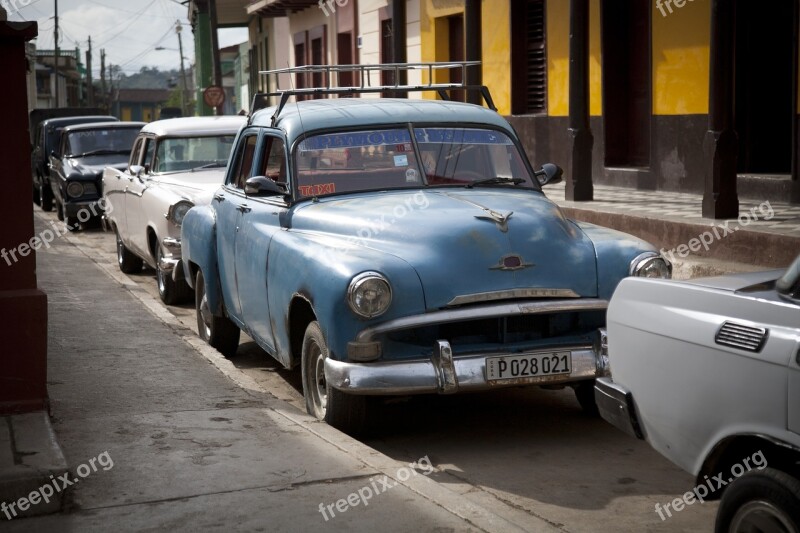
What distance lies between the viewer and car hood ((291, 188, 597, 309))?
6012mm

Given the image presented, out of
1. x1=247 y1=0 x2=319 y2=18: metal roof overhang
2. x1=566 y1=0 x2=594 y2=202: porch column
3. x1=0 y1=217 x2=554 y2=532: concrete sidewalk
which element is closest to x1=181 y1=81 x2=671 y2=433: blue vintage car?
x1=0 y1=217 x2=554 y2=532: concrete sidewalk

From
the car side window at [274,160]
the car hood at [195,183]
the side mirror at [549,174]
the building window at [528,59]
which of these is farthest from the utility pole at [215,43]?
the side mirror at [549,174]

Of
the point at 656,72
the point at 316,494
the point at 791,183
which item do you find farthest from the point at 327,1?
the point at 316,494

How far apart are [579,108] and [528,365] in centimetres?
988

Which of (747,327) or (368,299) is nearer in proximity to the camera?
(747,327)

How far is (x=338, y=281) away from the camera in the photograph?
5961 mm

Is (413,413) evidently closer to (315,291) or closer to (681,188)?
(315,291)

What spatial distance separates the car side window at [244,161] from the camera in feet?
26.7

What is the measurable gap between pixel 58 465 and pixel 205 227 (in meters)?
3.74

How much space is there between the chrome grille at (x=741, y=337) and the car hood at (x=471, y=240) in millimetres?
2339

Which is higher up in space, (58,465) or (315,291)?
(315,291)

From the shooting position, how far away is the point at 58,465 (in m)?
4.99

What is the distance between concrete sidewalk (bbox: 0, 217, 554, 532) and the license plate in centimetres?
59

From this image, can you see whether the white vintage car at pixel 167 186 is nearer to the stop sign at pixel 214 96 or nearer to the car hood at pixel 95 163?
the car hood at pixel 95 163
